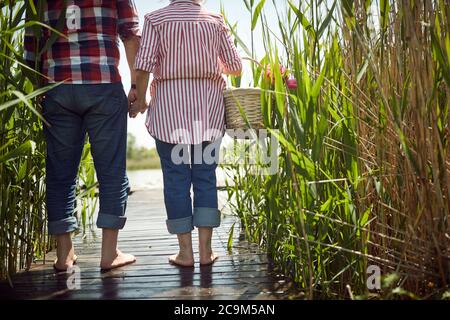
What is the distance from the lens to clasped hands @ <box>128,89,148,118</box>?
2.18 meters

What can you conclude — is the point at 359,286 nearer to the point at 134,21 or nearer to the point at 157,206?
the point at 134,21

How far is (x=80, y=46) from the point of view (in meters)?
1.99

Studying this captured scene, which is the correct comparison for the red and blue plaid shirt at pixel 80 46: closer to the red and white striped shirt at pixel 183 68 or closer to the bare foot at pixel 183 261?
the red and white striped shirt at pixel 183 68

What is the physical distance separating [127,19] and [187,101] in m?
0.38

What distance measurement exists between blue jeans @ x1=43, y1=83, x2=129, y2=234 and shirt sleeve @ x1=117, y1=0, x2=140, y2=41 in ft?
0.70

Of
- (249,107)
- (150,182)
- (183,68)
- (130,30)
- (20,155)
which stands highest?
Answer: (130,30)

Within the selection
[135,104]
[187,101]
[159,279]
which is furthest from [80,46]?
[159,279]

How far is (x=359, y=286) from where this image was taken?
158cm

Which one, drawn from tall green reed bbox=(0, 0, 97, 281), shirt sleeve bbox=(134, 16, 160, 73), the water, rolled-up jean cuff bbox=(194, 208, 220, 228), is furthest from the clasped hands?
the water

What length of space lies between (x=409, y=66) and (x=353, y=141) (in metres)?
0.27

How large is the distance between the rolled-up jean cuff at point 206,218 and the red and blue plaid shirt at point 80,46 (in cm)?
61

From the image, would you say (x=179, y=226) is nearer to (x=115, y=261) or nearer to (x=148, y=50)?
(x=115, y=261)

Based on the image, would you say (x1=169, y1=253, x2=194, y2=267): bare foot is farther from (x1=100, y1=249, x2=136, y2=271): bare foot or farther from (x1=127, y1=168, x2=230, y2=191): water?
(x1=127, y1=168, x2=230, y2=191): water
